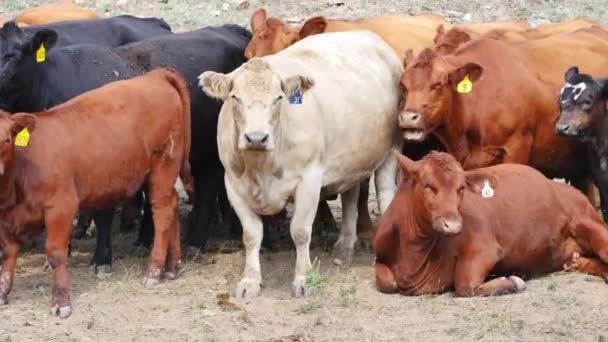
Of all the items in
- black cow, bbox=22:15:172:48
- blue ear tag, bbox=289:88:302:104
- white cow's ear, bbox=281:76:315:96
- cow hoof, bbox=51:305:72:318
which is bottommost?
cow hoof, bbox=51:305:72:318

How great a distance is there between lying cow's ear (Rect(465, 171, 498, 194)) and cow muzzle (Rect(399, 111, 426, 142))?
1122 millimetres

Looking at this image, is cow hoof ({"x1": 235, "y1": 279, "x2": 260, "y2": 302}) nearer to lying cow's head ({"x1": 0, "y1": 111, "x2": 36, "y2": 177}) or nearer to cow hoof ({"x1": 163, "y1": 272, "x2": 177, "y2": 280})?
cow hoof ({"x1": 163, "y1": 272, "x2": 177, "y2": 280})

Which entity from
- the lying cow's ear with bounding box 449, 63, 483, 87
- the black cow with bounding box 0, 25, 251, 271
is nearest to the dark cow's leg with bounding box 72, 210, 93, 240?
the black cow with bounding box 0, 25, 251, 271

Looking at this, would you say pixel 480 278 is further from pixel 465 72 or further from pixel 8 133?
pixel 8 133

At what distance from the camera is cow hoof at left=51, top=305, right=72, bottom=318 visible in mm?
8484

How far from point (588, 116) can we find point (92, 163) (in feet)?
12.2

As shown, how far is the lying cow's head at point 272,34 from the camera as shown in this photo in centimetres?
1165

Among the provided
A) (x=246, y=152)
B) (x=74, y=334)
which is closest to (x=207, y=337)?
(x=74, y=334)

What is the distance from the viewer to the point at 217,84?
29.9 feet

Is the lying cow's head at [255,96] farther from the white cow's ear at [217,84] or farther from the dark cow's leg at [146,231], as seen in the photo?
the dark cow's leg at [146,231]

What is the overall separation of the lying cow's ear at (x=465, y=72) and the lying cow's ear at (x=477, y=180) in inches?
53.6

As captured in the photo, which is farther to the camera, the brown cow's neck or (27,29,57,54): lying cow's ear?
(27,29,57,54): lying cow's ear

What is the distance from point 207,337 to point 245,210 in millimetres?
1560

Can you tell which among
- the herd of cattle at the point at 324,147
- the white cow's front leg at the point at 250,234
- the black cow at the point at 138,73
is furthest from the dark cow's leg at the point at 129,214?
the white cow's front leg at the point at 250,234
